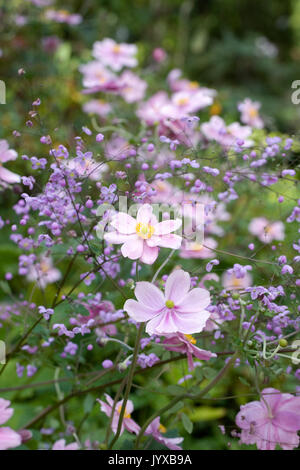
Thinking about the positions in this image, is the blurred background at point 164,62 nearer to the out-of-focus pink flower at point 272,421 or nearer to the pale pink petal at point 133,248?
the out-of-focus pink flower at point 272,421

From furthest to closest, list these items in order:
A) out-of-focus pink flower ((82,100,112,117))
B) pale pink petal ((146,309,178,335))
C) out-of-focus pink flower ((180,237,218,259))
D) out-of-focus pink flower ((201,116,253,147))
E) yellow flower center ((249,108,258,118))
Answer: out-of-focus pink flower ((82,100,112,117)), yellow flower center ((249,108,258,118)), out-of-focus pink flower ((201,116,253,147)), out-of-focus pink flower ((180,237,218,259)), pale pink petal ((146,309,178,335))

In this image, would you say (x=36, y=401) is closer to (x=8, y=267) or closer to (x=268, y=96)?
(x=8, y=267)

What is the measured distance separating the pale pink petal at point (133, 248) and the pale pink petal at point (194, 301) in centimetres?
7

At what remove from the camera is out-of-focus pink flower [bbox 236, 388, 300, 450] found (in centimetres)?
58

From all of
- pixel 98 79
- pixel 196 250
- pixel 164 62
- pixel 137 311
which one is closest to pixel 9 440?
pixel 137 311

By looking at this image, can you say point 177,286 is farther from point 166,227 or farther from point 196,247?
point 196,247

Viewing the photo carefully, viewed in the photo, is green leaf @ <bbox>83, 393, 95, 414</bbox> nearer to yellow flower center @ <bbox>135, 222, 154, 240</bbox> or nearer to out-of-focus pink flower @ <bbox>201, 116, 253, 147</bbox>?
yellow flower center @ <bbox>135, 222, 154, 240</bbox>

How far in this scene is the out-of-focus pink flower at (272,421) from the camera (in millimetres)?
583

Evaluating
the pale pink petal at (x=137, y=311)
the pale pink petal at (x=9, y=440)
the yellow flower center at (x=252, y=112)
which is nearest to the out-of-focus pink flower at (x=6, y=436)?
the pale pink petal at (x=9, y=440)

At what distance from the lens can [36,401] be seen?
1061 mm

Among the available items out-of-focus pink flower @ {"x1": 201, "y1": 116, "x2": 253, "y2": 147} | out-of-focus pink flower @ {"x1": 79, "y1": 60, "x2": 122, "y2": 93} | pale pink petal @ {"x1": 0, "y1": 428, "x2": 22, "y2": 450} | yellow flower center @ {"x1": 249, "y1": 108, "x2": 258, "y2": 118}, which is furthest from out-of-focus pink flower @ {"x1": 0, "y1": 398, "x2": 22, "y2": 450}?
yellow flower center @ {"x1": 249, "y1": 108, "x2": 258, "y2": 118}

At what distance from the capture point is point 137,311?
516 millimetres

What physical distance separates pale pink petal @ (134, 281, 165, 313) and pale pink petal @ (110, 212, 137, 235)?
63 mm

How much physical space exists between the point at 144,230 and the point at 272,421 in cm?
28
